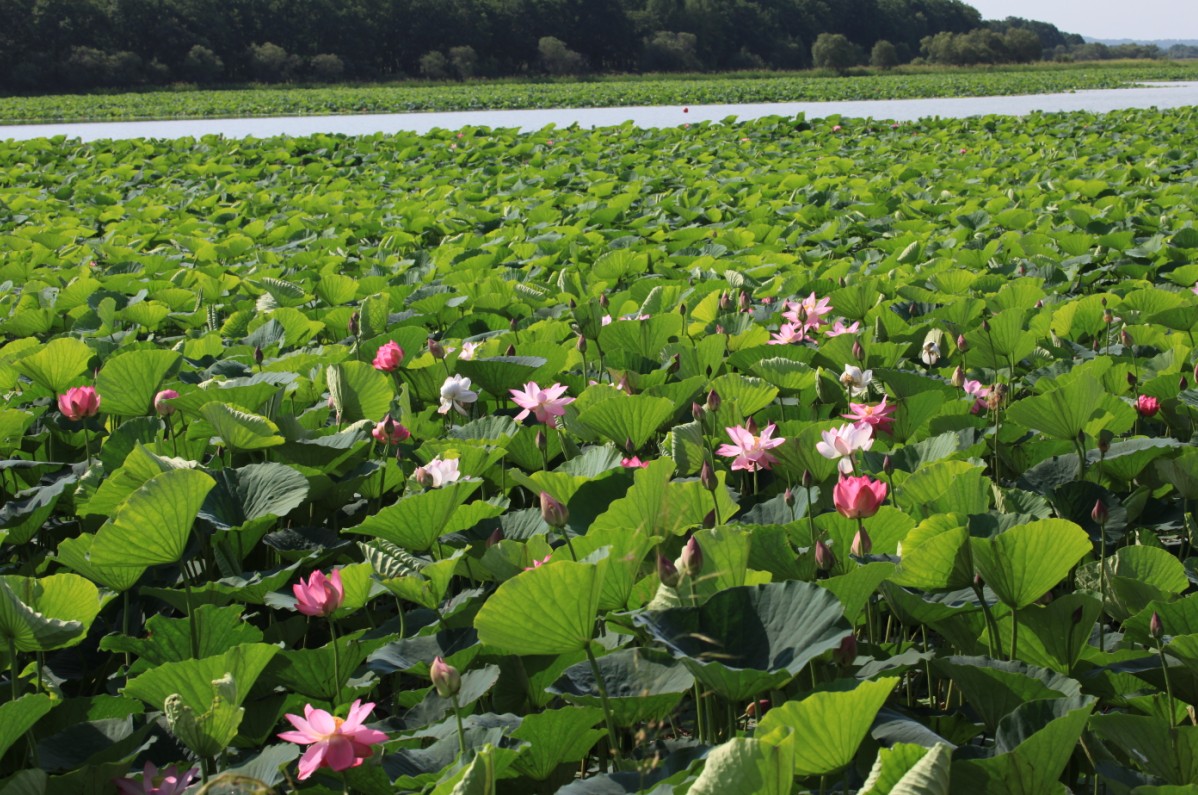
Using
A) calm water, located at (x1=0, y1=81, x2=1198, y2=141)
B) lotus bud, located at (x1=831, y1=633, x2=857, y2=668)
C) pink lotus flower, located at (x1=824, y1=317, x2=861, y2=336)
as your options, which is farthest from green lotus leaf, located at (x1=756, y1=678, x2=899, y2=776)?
calm water, located at (x1=0, y1=81, x2=1198, y2=141)

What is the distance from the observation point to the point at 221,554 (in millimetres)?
1539

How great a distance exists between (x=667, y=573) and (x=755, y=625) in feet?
0.31

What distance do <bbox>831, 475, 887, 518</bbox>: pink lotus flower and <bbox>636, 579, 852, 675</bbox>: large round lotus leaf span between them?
221 mm

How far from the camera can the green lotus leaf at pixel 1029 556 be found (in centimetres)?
108

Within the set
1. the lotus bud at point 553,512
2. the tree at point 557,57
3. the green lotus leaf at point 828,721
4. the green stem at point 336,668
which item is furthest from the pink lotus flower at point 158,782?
the tree at point 557,57

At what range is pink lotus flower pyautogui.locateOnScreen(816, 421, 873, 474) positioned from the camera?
57.0 inches

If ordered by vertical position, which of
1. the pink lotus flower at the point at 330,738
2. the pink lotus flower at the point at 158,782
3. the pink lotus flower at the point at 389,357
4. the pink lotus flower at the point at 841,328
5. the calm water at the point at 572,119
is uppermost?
the calm water at the point at 572,119

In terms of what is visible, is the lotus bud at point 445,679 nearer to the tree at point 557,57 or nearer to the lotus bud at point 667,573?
the lotus bud at point 667,573

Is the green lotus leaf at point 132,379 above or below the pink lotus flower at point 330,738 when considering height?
above

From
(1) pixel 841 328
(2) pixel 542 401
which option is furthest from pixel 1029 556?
(1) pixel 841 328

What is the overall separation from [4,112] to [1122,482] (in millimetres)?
25114

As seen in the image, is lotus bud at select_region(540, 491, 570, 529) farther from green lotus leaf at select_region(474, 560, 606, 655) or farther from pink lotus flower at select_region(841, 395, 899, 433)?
pink lotus flower at select_region(841, 395, 899, 433)

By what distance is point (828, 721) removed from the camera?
0.86m

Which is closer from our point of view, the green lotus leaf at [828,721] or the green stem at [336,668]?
the green lotus leaf at [828,721]
